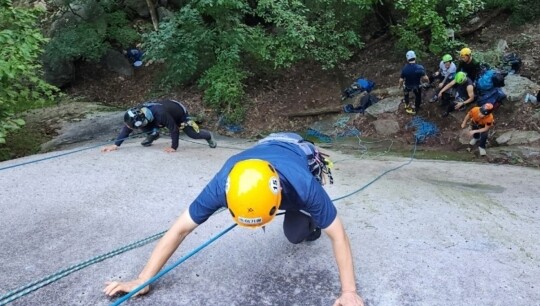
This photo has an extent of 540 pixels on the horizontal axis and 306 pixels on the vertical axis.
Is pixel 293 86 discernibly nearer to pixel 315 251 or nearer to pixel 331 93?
pixel 331 93

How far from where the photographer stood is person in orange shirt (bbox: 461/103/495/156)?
8180 mm

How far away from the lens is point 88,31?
40.9ft

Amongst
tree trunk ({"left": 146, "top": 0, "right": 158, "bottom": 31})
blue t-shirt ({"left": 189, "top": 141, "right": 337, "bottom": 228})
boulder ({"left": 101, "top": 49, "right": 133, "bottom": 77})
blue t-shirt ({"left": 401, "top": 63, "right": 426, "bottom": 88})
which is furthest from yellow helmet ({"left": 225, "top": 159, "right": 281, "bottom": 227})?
boulder ({"left": 101, "top": 49, "right": 133, "bottom": 77})

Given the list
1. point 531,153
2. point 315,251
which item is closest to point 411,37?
point 531,153

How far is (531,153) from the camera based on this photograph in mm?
8305

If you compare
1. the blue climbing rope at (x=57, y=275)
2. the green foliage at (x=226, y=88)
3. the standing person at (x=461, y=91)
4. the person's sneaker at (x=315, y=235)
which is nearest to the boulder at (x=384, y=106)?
the standing person at (x=461, y=91)

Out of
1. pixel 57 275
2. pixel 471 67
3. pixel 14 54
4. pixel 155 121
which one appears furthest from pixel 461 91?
pixel 57 275

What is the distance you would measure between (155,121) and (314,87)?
614 cm

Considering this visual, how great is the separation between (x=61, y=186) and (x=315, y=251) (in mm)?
3648

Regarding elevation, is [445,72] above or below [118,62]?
below

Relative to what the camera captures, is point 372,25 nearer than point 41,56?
No

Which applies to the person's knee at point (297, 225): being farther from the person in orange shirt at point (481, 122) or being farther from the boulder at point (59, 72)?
the boulder at point (59, 72)

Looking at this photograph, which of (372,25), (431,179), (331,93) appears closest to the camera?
(431,179)

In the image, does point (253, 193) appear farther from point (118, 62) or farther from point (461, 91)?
point (118, 62)
